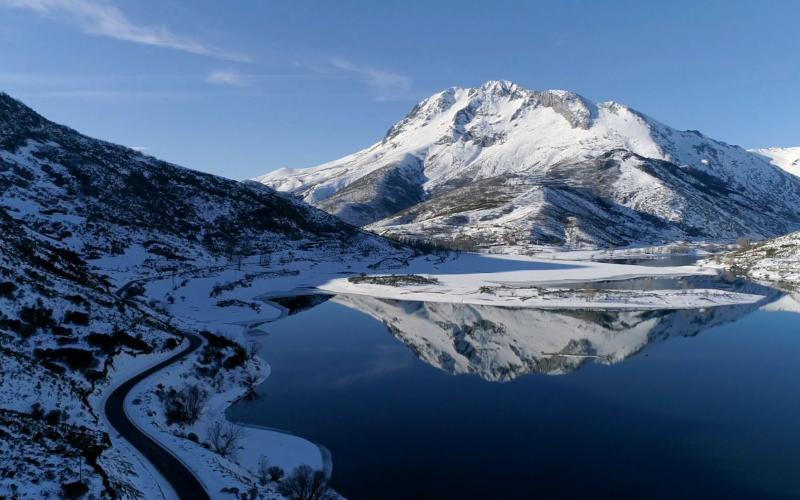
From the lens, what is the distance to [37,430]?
2889 centimetres

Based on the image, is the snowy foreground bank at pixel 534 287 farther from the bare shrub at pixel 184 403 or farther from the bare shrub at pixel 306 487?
the bare shrub at pixel 306 487

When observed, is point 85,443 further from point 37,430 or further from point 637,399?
point 637,399

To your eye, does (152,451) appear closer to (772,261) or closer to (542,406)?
(542,406)

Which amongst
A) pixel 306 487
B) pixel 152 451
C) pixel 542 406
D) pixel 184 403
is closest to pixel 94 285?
pixel 184 403

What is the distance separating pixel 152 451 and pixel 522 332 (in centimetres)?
6066

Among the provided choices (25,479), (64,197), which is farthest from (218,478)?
(64,197)

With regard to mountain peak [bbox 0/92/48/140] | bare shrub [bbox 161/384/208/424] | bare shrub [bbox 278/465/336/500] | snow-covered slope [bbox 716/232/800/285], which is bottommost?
bare shrub [bbox 278/465/336/500]

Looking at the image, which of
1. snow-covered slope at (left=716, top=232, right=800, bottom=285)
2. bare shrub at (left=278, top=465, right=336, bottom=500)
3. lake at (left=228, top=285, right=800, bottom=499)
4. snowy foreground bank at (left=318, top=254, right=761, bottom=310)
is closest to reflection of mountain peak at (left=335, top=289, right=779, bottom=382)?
lake at (left=228, top=285, right=800, bottom=499)

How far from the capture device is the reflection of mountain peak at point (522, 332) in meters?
66.2

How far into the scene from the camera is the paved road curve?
94.6 ft

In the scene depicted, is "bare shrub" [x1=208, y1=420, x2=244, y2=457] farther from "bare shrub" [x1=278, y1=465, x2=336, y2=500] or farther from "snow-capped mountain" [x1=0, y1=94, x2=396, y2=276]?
"snow-capped mountain" [x1=0, y1=94, x2=396, y2=276]

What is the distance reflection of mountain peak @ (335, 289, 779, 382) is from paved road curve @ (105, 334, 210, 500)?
35719mm

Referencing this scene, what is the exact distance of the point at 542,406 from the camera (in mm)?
49906

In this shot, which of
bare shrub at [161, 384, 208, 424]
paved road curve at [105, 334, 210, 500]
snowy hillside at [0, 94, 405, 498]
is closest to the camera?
snowy hillside at [0, 94, 405, 498]
